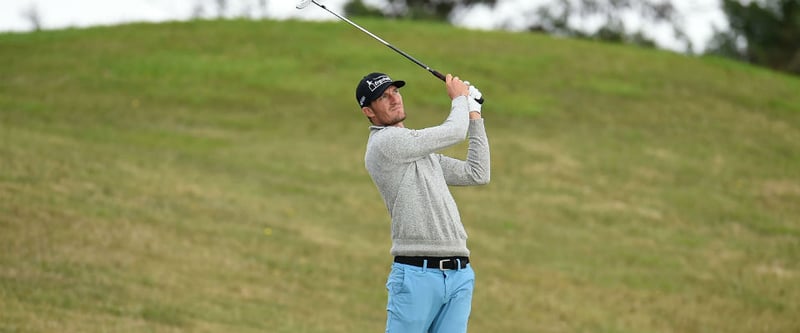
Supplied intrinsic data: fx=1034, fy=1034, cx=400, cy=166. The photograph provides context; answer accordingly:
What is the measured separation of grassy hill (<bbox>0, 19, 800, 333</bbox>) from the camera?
42.0ft

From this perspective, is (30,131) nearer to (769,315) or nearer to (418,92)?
(418,92)

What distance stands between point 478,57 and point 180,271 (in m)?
19.0

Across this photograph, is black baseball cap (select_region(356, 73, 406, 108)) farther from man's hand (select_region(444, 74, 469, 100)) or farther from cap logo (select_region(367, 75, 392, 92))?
man's hand (select_region(444, 74, 469, 100))

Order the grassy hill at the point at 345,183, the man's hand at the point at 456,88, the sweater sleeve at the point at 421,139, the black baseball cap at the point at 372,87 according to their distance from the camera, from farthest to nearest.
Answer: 1. the grassy hill at the point at 345,183
2. the man's hand at the point at 456,88
3. the black baseball cap at the point at 372,87
4. the sweater sleeve at the point at 421,139

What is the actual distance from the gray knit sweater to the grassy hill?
4.97 m

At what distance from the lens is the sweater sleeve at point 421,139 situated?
5.87 metres

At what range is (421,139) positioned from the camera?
5.88 metres

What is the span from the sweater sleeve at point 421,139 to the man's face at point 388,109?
137mm

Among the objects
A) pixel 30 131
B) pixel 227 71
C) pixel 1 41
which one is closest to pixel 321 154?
pixel 30 131

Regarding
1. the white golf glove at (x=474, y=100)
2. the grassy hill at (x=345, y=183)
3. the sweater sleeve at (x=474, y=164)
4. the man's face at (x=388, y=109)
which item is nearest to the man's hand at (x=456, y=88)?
the white golf glove at (x=474, y=100)

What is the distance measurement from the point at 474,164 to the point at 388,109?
62 centimetres

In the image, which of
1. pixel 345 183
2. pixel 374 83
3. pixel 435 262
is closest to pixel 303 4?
pixel 374 83

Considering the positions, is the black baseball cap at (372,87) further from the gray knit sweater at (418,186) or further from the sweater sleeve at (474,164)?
the sweater sleeve at (474,164)

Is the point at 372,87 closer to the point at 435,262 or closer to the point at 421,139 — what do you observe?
the point at 421,139
